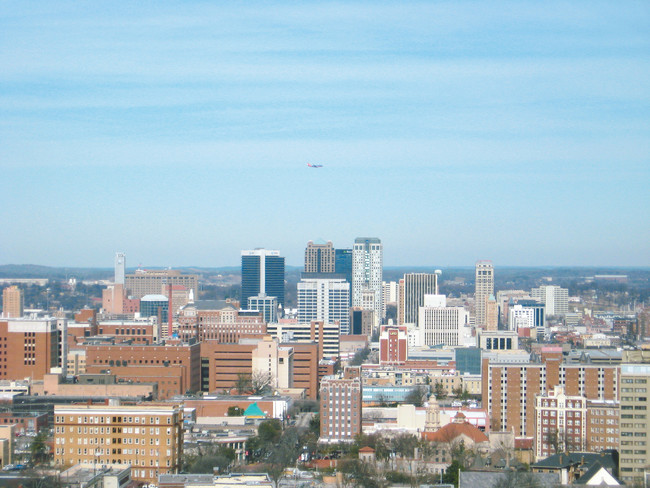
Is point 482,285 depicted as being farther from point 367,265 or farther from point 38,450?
point 38,450

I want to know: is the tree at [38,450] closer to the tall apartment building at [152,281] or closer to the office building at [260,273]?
the office building at [260,273]

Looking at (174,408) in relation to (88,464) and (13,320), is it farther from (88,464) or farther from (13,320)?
(13,320)

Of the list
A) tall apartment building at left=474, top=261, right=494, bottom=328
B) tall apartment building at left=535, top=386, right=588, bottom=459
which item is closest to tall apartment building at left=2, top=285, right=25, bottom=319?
tall apartment building at left=474, top=261, right=494, bottom=328

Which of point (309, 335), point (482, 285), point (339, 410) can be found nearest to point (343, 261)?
point (482, 285)

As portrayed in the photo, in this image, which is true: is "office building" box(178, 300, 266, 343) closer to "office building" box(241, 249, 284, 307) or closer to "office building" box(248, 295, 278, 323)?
"office building" box(248, 295, 278, 323)

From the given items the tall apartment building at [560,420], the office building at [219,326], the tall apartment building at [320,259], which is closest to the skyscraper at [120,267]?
the tall apartment building at [320,259]
